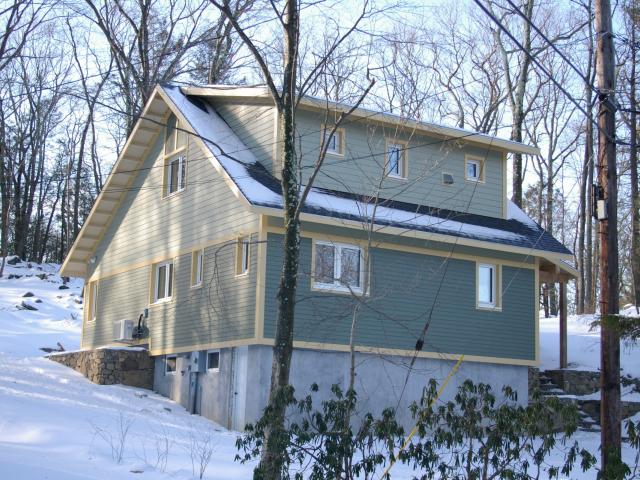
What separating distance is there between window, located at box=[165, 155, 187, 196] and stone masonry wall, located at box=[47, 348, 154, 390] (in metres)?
4.22

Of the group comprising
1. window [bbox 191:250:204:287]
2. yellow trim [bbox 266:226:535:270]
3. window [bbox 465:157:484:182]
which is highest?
window [bbox 465:157:484:182]

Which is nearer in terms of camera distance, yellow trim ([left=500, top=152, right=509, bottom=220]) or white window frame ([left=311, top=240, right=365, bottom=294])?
white window frame ([left=311, top=240, right=365, bottom=294])

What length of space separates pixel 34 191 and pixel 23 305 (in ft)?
41.5

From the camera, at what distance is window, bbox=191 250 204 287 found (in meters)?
20.3

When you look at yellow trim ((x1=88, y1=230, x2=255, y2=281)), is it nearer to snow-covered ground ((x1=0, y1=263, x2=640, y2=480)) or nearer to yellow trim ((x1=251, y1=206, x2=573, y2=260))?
yellow trim ((x1=251, y1=206, x2=573, y2=260))

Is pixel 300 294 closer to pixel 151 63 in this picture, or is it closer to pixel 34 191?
pixel 151 63

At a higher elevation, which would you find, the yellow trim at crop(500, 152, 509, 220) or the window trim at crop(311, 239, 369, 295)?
the yellow trim at crop(500, 152, 509, 220)

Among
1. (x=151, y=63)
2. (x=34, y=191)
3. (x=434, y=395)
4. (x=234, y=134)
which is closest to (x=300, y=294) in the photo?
(x=234, y=134)

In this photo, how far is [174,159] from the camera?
72.5 ft

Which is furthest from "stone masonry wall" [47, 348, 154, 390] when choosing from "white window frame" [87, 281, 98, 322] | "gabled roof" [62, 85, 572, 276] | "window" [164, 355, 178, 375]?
"gabled roof" [62, 85, 572, 276]

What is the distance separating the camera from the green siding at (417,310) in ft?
60.5

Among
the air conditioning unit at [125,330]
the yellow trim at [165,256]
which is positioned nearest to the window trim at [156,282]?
the yellow trim at [165,256]

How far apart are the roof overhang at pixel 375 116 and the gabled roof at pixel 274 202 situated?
0.14 m

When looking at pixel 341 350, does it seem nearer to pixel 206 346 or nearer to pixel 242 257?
pixel 242 257
